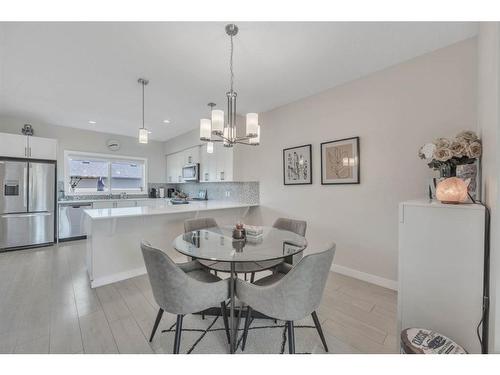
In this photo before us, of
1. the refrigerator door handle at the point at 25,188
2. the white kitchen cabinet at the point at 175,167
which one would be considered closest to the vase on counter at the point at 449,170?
the white kitchen cabinet at the point at 175,167

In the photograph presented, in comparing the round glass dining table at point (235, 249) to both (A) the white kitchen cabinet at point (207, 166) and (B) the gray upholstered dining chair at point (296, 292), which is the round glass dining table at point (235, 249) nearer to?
(B) the gray upholstered dining chair at point (296, 292)

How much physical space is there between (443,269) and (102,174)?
6439 mm

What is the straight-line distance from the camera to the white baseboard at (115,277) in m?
2.47

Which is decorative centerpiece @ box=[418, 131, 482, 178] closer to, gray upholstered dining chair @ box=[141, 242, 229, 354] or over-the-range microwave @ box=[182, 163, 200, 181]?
gray upholstered dining chair @ box=[141, 242, 229, 354]

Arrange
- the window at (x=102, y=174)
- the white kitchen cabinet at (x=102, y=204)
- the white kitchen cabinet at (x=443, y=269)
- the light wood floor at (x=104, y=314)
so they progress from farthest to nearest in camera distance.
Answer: the window at (x=102, y=174), the white kitchen cabinet at (x=102, y=204), the light wood floor at (x=104, y=314), the white kitchen cabinet at (x=443, y=269)

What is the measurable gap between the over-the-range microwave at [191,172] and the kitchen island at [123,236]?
1.95 metres

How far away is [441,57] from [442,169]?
127 centimetres

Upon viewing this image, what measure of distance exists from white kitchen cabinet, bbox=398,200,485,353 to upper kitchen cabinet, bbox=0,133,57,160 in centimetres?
576

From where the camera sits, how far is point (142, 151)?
593cm

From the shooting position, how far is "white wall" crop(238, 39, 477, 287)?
204 centimetres

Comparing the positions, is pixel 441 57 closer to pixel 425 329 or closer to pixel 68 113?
pixel 425 329

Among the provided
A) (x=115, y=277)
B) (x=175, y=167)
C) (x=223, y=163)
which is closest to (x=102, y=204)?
(x=175, y=167)

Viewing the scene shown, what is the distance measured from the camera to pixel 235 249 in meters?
1.67
